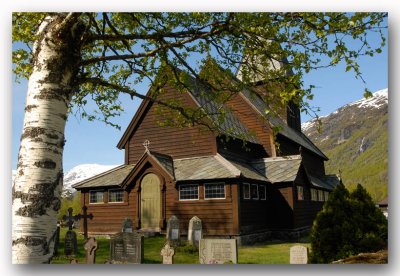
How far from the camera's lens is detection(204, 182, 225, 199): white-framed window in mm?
11492

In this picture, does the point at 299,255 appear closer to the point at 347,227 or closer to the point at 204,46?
the point at 347,227

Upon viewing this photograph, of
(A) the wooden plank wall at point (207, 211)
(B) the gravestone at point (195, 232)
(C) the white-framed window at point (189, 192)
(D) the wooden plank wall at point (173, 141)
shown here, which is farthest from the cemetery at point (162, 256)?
(D) the wooden plank wall at point (173, 141)

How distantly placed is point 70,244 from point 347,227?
5.34 m

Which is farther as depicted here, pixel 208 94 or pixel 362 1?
pixel 362 1

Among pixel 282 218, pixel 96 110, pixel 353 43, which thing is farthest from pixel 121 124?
pixel 282 218

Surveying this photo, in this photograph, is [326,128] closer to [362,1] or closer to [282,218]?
[362,1]

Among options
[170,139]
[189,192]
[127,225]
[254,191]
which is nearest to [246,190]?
[254,191]

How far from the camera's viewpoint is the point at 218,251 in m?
7.12

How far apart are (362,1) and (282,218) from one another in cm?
801

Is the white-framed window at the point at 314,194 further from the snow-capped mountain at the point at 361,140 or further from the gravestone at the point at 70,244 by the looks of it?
the gravestone at the point at 70,244

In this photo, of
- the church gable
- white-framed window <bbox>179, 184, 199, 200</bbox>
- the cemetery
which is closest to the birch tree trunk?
the cemetery

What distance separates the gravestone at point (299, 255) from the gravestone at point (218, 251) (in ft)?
3.20

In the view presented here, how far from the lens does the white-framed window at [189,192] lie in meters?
11.8

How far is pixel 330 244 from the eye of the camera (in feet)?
21.5
